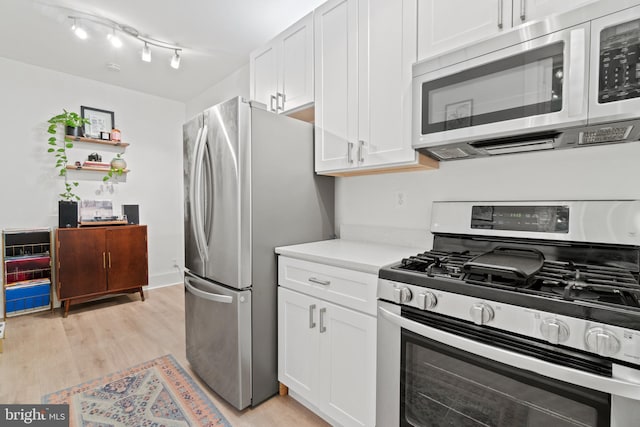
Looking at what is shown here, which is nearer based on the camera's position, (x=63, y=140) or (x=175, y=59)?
(x=175, y=59)

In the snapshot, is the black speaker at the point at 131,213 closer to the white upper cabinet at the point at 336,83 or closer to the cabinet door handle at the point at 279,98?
the cabinet door handle at the point at 279,98

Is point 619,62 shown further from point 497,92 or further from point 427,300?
point 427,300

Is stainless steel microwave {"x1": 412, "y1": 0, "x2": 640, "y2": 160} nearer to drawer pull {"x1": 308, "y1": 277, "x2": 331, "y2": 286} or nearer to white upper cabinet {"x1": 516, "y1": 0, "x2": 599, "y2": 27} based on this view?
white upper cabinet {"x1": 516, "y1": 0, "x2": 599, "y2": 27}

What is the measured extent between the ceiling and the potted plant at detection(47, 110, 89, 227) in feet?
1.83

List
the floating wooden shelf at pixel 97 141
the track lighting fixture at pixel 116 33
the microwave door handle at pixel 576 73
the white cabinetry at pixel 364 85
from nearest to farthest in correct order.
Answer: the microwave door handle at pixel 576 73 → the white cabinetry at pixel 364 85 → the track lighting fixture at pixel 116 33 → the floating wooden shelf at pixel 97 141

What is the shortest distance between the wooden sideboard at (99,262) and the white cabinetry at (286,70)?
2349 mm

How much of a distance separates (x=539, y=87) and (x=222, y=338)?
77.9 inches

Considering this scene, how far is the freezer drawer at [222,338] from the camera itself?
167cm

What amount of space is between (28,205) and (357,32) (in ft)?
12.6

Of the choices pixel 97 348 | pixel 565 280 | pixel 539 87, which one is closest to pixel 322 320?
pixel 565 280

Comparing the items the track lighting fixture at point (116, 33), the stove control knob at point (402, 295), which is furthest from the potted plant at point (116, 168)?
the stove control knob at point (402, 295)

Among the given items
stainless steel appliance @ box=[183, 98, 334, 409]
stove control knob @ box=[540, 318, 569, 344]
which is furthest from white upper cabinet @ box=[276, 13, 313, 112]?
stove control knob @ box=[540, 318, 569, 344]

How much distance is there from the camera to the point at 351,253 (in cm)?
162

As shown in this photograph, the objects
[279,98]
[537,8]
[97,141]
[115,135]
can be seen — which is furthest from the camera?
[115,135]
